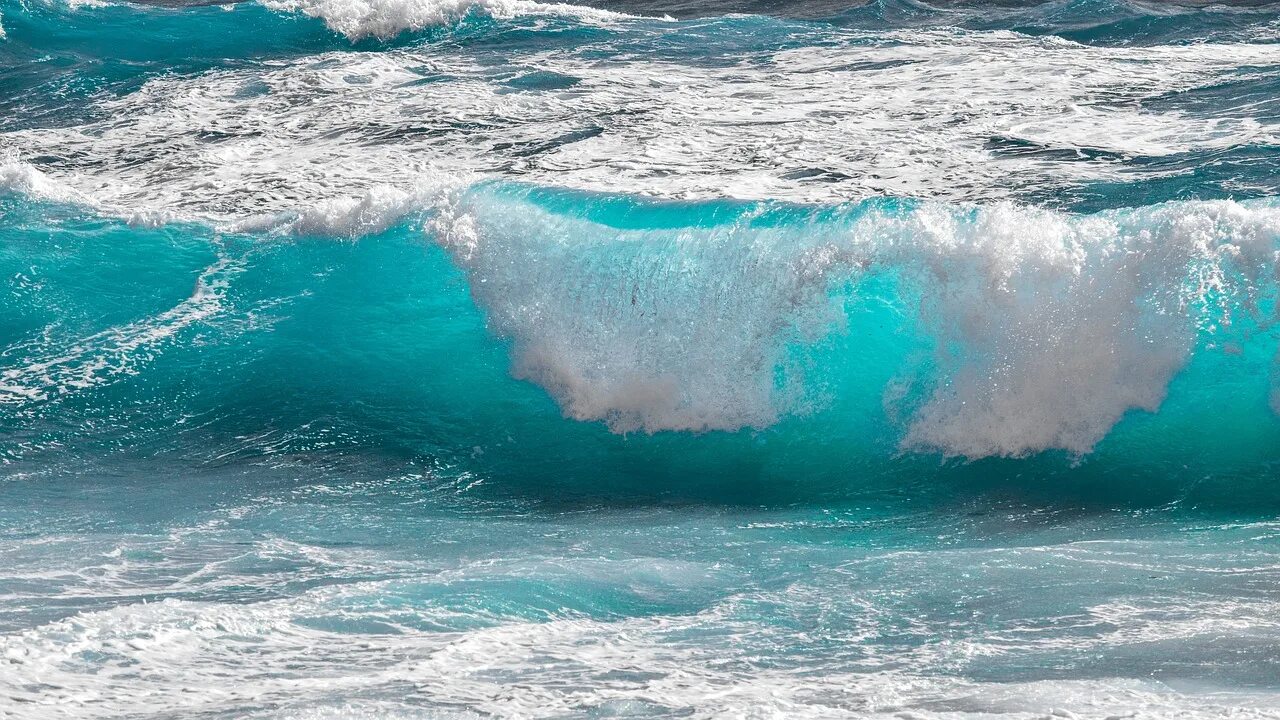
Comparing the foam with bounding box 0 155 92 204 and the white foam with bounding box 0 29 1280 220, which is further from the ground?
the white foam with bounding box 0 29 1280 220

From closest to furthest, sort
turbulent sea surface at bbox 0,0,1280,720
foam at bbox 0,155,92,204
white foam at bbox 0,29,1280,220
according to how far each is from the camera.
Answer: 1. turbulent sea surface at bbox 0,0,1280,720
2. foam at bbox 0,155,92,204
3. white foam at bbox 0,29,1280,220

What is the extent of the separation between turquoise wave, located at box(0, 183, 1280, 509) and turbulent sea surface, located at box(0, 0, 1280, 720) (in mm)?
22

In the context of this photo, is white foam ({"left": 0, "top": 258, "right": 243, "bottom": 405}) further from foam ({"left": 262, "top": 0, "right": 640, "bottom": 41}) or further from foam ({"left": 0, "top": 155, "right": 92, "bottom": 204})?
foam ({"left": 262, "top": 0, "right": 640, "bottom": 41})

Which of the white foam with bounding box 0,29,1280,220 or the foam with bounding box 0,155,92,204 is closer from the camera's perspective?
the foam with bounding box 0,155,92,204

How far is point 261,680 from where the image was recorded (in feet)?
11.3

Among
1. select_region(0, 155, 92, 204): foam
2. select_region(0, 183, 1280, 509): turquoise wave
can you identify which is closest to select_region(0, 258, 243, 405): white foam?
select_region(0, 183, 1280, 509): turquoise wave

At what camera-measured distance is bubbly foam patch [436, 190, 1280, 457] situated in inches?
222

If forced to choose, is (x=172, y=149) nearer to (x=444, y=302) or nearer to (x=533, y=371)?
(x=444, y=302)

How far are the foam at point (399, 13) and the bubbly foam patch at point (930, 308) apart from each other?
9304 millimetres

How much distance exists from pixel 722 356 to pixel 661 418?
43cm

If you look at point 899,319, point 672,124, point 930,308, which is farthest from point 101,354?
point 672,124

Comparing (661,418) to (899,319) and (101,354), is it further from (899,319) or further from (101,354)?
(101,354)

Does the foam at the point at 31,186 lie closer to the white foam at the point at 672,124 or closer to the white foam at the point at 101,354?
the white foam at the point at 672,124

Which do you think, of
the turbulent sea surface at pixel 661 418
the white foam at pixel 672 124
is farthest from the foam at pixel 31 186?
the white foam at pixel 672 124
